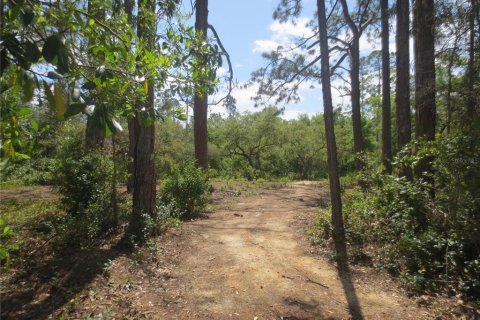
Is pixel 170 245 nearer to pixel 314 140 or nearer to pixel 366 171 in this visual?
pixel 366 171

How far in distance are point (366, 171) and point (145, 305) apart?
17.7ft

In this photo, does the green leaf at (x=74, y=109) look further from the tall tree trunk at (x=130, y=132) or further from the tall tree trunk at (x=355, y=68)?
the tall tree trunk at (x=355, y=68)

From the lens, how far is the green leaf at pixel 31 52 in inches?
52.2

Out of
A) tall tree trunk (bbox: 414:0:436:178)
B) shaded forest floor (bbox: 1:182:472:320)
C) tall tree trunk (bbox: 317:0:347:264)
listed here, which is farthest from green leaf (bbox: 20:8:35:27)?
tall tree trunk (bbox: 414:0:436:178)

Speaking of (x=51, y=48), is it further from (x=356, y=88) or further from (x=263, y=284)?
(x=356, y=88)

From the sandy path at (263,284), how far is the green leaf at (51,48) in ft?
11.3

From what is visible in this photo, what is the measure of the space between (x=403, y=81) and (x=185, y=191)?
6.15 meters

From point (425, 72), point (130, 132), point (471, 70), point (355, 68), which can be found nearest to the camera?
point (471, 70)

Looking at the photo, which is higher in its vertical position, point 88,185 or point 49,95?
point 49,95

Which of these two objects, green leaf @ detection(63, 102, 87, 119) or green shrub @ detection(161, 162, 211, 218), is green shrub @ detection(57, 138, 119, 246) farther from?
green leaf @ detection(63, 102, 87, 119)

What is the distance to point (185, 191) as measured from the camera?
848 centimetres

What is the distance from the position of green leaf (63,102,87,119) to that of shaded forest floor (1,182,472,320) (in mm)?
3073

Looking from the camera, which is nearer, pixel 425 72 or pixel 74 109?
pixel 74 109

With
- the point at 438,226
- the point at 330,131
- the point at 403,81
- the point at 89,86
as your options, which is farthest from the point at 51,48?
the point at 403,81
